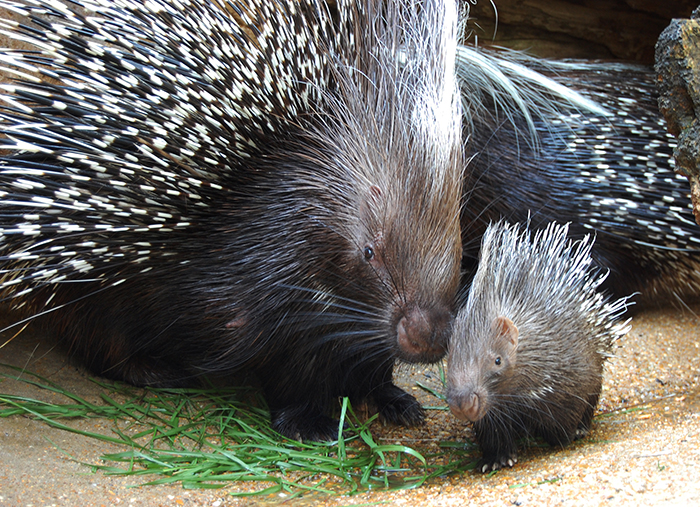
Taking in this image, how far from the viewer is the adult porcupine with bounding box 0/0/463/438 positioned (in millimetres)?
2098

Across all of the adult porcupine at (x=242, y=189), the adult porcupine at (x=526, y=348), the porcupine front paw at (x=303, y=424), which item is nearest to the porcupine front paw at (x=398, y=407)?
the adult porcupine at (x=242, y=189)

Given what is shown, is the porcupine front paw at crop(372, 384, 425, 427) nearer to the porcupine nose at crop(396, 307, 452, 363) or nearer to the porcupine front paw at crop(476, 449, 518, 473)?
the porcupine front paw at crop(476, 449, 518, 473)

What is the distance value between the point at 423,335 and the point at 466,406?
269 millimetres

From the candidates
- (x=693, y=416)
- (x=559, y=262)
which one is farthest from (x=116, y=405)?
(x=693, y=416)

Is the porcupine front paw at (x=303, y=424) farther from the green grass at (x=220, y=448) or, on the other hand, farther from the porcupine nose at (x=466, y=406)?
the porcupine nose at (x=466, y=406)

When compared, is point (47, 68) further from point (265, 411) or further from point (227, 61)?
point (265, 411)

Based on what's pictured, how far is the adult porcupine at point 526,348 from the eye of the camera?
2131 millimetres

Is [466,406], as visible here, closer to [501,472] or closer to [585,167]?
[501,472]

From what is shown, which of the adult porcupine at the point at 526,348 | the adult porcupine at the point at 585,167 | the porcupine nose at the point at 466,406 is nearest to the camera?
the porcupine nose at the point at 466,406

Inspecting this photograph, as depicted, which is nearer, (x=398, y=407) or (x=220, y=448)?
(x=220, y=448)

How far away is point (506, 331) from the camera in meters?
2.16

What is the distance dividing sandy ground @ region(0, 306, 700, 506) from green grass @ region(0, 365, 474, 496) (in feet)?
0.17

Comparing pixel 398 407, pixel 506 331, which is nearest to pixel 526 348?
pixel 506 331

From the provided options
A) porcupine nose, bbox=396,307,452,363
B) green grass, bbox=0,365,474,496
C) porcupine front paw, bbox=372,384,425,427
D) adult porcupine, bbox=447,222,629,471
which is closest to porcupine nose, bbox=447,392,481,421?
adult porcupine, bbox=447,222,629,471
